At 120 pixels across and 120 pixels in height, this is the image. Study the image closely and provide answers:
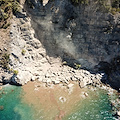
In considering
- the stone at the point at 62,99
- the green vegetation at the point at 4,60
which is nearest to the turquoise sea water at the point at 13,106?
the green vegetation at the point at 4,60

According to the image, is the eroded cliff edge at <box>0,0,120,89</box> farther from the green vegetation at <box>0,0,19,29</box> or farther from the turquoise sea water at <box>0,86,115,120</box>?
the turquoise sea water at <box>0,86,115,120</box>

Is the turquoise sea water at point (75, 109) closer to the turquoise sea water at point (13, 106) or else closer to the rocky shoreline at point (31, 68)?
the turquoise sea water at point (13, 106)

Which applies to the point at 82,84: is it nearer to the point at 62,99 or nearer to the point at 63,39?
the point at 62,99

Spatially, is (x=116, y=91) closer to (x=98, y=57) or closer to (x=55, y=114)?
(x=98, y=57)

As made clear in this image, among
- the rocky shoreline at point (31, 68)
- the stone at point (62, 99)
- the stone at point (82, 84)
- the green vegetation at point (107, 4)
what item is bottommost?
the stone at point (62, 99)

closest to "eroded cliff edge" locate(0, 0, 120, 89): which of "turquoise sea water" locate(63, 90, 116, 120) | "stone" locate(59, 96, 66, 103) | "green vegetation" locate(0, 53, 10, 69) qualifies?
"green vegetation" locate(0, 53, 10, 69)

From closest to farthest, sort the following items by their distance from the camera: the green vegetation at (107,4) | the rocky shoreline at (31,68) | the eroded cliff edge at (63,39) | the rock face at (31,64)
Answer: the green vegetation at (107,4) < the eroded cliff edge at (63,39) < the rocky shoreline at (31,68) < the rock face at (31,64)
